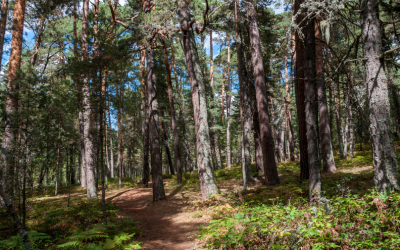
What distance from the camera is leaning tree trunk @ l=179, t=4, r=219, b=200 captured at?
8328mm

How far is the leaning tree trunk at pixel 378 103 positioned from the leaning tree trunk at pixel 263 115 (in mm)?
4757

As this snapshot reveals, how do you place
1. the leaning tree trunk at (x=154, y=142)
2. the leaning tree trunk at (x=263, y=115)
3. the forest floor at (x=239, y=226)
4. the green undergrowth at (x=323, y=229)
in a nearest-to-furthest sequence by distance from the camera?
the green undergrowth at (x=323, y=229) < the forest floor at (x=239, y=226) < the leaning tree trunk at (x=263, y=115) < the leaning tree trunk at (x=154, y=142)

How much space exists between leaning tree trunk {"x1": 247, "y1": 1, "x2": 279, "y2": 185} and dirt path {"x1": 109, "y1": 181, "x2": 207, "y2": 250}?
13.7 feet

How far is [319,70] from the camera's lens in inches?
427

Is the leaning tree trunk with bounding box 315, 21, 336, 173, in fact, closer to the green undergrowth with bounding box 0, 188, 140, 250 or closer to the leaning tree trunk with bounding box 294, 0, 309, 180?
the leaning tree trunk with bounding box 294, 0, 309, 180

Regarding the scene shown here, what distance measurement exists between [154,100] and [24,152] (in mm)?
5522

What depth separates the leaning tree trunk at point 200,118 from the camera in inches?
328

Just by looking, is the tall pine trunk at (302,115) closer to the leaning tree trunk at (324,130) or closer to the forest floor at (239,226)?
the forest floor at (239,226)

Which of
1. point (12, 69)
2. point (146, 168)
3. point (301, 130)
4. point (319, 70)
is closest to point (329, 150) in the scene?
point (301, 130)

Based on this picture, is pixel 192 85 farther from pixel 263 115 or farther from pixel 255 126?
pixel 255 126

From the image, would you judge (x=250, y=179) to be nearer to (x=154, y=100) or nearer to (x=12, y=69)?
(x=154, y=100)

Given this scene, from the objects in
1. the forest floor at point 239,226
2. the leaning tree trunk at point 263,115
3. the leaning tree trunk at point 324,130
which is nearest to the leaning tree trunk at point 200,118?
the forest floor at point 239,226

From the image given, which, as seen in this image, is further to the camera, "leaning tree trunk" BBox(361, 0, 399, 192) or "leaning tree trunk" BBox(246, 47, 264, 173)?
"leaning tree trunk" BBox(246, 47, 264, 173)

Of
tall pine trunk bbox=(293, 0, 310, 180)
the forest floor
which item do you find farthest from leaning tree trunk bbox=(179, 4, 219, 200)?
tall pine trunk bbox=(293, 0, 310, 180)
